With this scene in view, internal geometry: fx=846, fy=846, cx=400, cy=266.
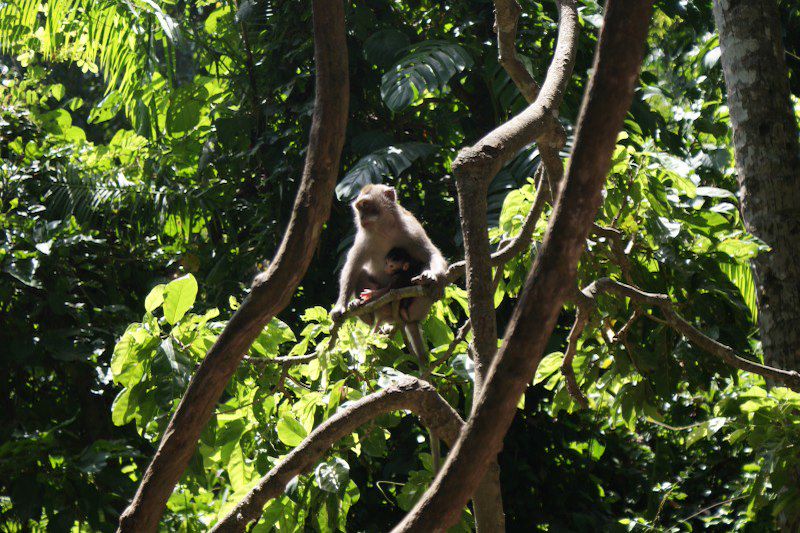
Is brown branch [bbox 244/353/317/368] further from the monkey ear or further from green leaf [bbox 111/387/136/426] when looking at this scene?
the monkey ear

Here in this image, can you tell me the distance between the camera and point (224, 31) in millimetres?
6434

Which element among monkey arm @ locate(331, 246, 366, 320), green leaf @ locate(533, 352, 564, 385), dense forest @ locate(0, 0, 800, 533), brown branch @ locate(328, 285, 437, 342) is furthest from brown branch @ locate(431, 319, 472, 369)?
monkey arm @ locate(331, 246, 366, 320)

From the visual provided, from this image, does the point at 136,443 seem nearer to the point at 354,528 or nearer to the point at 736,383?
the point at 354,528

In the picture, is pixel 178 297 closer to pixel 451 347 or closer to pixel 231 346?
pixel 451 347

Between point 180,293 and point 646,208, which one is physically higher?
point 646,208

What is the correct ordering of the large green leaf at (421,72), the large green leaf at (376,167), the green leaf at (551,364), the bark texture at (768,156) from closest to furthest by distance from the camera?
the green leaf at (551,364)
the bark texture at (768,156)
the large green leaf at (421,72)
the large green leaf at (376,167)

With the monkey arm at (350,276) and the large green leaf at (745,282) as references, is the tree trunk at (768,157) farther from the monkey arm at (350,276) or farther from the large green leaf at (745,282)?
the monkey arm at (350,276)

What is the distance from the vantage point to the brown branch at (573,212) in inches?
46.1

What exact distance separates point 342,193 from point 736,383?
2383mm

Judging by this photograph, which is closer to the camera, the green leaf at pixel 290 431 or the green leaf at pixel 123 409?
the green leaf at pixel 290 431

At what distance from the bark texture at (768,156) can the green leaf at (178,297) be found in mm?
2399

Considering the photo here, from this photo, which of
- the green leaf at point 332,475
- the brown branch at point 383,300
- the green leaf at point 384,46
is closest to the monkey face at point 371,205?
the green leaf at point 384,46

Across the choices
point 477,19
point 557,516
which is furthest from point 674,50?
point 557,516

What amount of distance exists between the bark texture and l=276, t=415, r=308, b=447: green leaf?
2112 mm
